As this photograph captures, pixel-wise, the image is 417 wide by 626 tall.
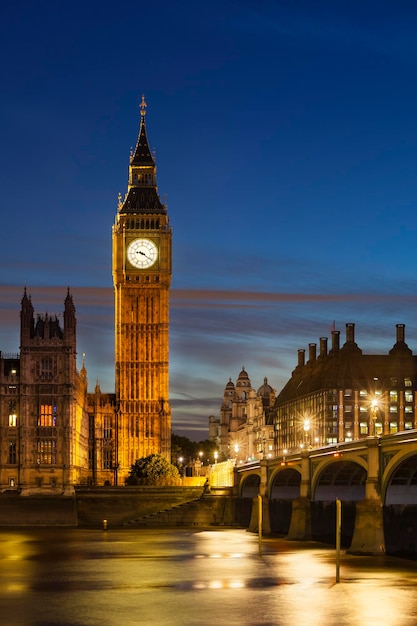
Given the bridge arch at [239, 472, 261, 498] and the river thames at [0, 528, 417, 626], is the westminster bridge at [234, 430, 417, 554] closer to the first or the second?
the bridge arch at [239, 472, 261, 498]

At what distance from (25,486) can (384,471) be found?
3719 inches

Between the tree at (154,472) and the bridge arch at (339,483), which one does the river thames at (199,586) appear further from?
the tree at (154,472)

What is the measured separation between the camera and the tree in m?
176

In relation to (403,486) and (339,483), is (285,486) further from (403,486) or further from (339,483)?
(403,486)

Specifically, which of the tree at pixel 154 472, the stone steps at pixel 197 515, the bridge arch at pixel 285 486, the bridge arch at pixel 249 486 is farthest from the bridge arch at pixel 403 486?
the tree at pixel 154 472

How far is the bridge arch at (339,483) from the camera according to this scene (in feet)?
353

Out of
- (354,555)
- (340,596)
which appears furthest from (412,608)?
(354,555)

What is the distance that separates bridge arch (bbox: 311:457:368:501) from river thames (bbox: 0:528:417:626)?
10.2 meters

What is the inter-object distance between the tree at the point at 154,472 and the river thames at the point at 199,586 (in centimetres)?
7655

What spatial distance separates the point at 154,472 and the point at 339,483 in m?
69.3

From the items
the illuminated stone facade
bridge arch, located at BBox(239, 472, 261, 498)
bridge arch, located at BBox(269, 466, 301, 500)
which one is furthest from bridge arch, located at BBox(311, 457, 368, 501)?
the illuminated stone facade

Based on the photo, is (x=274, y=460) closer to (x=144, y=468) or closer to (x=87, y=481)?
(x=144, y=468)

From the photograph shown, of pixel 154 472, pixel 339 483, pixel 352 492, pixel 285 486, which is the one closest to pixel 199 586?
pixel 339 483

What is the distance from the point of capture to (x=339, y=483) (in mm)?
111625
